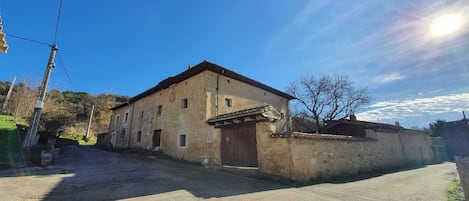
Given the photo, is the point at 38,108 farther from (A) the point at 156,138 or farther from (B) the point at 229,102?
(B) the point at 229,102

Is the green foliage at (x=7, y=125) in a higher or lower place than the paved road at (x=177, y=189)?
higher

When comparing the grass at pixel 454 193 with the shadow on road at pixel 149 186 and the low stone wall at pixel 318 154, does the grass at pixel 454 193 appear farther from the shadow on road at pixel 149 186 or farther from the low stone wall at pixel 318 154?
the shadow on road at pixel 149 186

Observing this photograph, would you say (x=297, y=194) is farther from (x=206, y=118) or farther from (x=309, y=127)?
(x=309, y=127)

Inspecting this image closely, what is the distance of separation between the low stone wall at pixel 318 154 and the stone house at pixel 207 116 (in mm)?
897

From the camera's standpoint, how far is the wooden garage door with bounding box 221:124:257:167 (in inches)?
402

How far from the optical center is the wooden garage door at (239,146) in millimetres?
10203

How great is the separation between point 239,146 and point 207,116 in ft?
10.2

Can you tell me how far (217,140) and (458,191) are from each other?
956 cm

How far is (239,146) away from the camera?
10.8 metres

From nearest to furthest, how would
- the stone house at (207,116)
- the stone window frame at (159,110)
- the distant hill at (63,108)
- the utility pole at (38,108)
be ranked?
1. the stone house at (207,116)
2. the utility pole at (38,108)
3. the stone window frame at (159,110)
4. the distant hill at (63,108)

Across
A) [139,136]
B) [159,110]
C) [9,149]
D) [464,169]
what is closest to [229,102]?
[159,110]

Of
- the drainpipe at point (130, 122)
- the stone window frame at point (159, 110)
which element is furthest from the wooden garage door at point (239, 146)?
the drainpipe at point (130, 122)

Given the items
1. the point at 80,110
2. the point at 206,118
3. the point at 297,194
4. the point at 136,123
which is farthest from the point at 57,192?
the point at 80,110

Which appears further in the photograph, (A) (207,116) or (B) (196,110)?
(B) (196,110)
